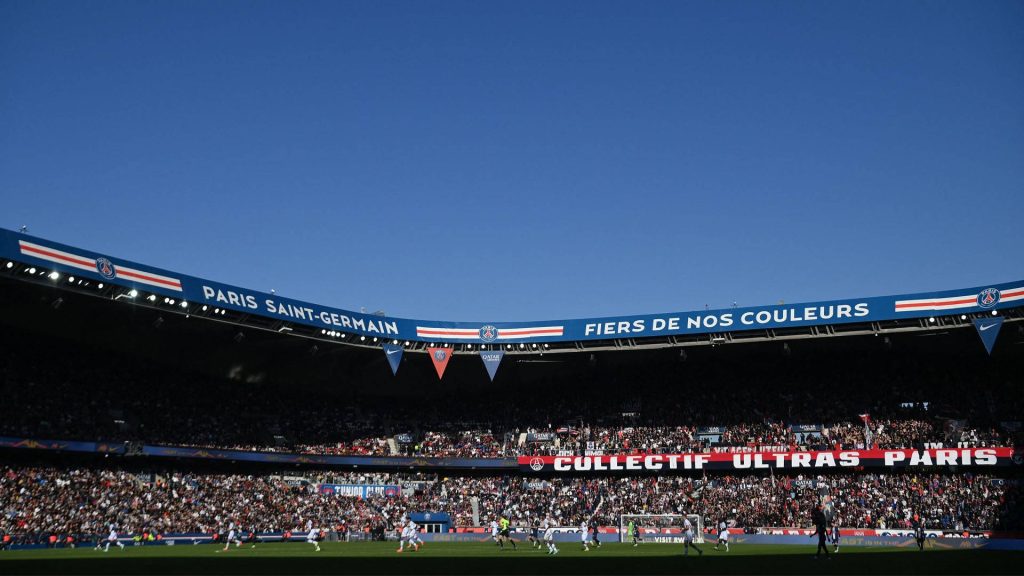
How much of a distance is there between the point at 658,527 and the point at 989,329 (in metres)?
23.6

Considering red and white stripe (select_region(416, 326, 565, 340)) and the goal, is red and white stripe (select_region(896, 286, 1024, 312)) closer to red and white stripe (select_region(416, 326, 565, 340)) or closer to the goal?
the goal

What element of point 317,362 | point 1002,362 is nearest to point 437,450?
point 317,362

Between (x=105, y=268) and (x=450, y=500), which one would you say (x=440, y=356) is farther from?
(x=105, y=268)

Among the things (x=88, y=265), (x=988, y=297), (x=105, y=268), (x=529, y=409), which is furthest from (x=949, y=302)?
(x=88, y=265)

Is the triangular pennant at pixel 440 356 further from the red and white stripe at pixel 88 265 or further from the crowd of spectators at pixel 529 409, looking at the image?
the red and white stripe at pixel 88 265

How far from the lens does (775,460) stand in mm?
56625

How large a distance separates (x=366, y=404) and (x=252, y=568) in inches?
1889

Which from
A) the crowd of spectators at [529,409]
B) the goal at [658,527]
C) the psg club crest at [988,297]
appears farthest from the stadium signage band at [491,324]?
the goal at [658,527]

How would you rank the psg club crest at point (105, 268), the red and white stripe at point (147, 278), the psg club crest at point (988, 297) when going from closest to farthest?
the psg club crest at point (105, 268) < the red and white stripe at point (147, 278) < the psg club crest at point (988, 297)

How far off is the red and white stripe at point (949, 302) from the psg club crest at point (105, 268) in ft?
156

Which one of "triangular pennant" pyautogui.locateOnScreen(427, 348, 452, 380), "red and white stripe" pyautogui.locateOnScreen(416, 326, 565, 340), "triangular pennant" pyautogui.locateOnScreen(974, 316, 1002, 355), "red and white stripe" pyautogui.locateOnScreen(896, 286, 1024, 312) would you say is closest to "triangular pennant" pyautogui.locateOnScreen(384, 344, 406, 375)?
"red and white stripe" pyautogui.locateOnScreen(416, 326, 565, 340)

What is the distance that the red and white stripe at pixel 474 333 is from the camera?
64.6 metres

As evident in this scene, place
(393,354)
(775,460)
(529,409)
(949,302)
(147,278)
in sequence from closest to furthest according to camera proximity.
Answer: (147,278), (949,302), (775,460), (393,354), (529,409)

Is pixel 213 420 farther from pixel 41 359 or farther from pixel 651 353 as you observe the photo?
pixel 651 353
